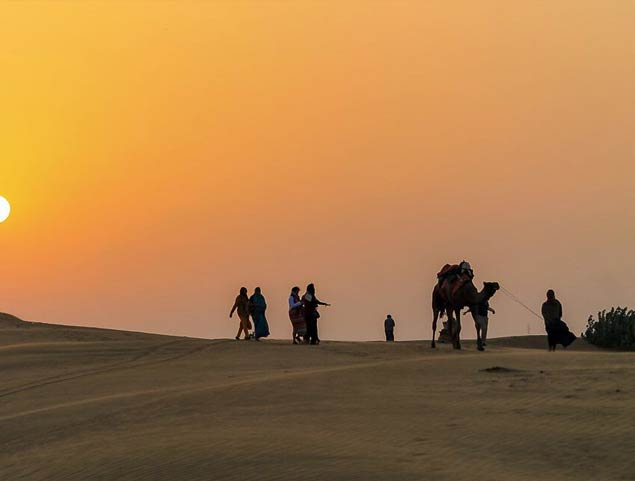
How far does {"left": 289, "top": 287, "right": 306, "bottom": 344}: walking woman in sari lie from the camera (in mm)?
34094

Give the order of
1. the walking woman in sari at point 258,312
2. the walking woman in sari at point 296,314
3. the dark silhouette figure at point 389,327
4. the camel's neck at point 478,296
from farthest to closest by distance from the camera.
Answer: the dark silhouette figure at point 389,327 < the walking woman in sari at point 258,312 < the walking woman in sari at point 296,314 < the camel's neck at point 478,296

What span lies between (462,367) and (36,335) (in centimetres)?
2376

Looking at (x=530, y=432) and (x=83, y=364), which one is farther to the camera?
(x=83, y=364)

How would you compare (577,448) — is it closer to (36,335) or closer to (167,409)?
(167,409)

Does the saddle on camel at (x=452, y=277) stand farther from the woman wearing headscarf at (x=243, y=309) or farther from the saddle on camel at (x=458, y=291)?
the woman wearing headscarf at (x=243, y=309)

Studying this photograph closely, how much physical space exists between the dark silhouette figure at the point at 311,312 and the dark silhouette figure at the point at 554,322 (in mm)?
5365

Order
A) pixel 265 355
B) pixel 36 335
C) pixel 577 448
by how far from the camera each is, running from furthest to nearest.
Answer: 1. pixel 36 335
2. pixel 265 355
3. pixel 577 448

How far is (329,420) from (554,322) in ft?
49.4

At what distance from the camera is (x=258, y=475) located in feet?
48.9

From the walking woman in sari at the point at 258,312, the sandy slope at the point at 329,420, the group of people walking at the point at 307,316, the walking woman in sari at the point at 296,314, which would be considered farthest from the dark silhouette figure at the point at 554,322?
the walking woman in sari at the point at 258,312

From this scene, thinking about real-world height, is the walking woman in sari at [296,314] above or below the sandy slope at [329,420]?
above

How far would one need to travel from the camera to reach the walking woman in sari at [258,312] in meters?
36.6

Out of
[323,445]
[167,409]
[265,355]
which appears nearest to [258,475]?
[323,445]

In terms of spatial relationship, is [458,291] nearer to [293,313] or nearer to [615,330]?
[293,313]
